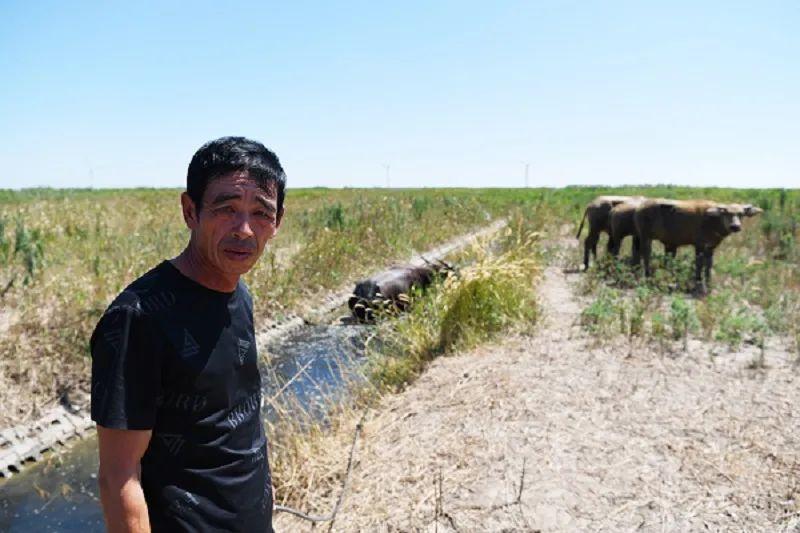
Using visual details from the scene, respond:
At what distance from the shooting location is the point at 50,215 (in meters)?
11.6

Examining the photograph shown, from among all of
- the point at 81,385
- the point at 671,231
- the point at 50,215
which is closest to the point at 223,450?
the point at 81,385

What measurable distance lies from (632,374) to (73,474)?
504 cm

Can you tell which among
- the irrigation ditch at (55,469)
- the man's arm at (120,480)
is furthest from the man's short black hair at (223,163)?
the irrigation ditch at (55,469)

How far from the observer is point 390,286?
905cm

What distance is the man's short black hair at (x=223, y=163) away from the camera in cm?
163

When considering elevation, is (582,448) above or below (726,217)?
below

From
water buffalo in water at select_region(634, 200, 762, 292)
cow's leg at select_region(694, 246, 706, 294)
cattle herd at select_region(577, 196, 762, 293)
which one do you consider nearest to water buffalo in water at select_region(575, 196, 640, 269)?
cattle herd at select_region(577, 196, 762, 293)

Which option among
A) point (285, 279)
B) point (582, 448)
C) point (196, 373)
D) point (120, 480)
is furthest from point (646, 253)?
point (120, 480)

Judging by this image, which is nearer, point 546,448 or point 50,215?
point 546,448

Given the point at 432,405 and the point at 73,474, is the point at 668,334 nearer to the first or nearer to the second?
the point at 432,405

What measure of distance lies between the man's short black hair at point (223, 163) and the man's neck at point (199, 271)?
0.43ft

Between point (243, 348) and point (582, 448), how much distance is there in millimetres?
3091

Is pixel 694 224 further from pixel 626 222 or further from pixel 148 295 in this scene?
pixel 148 295

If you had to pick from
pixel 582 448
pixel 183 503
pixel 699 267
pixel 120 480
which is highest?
pixel 120 480
